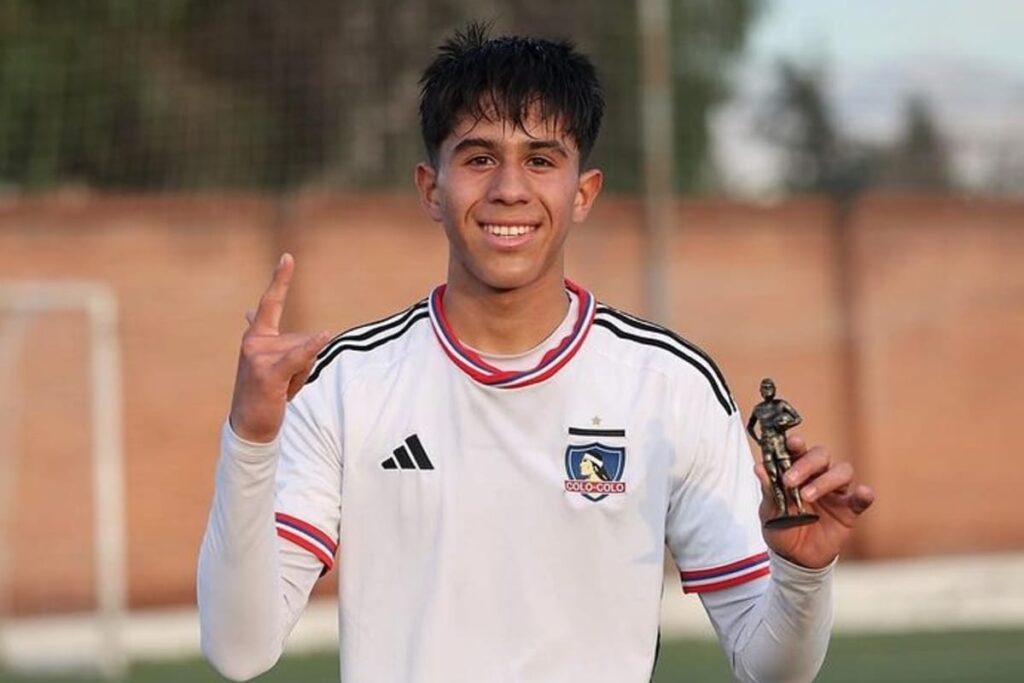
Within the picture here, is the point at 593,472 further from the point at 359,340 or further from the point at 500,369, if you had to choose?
the point at 359,340

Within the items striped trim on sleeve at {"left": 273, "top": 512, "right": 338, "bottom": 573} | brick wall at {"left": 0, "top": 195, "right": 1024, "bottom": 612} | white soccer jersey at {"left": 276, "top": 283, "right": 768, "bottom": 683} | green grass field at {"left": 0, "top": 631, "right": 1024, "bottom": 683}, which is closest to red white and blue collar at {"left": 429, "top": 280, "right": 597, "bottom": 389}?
white soccer jersey at {"left": 276, "top": 283, "right": 768, "bottom": 683}

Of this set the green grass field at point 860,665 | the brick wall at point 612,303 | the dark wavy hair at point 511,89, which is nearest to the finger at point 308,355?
the dark wavy hair at point 511,89

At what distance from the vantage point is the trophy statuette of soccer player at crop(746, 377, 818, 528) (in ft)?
12.1

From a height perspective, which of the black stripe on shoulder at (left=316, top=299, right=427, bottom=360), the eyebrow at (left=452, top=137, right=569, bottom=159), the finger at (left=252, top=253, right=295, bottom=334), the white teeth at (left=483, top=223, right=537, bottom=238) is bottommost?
the black stripe on shoulder at (left=316, top=299, right=427, bottom=360)

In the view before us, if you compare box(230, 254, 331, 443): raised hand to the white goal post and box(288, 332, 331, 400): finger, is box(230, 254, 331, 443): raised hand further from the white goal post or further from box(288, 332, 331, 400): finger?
the white goal post

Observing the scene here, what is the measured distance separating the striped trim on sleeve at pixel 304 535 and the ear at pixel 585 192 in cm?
77

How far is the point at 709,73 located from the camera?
18922 millimetres

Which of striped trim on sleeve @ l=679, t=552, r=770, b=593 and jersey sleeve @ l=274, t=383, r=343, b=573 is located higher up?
jersey sleeve @ l=274, t=383, r=343, b=573

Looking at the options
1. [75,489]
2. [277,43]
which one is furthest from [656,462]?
[277,43]

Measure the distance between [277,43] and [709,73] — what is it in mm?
3766

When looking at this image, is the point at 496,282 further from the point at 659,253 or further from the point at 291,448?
the point at 659,253

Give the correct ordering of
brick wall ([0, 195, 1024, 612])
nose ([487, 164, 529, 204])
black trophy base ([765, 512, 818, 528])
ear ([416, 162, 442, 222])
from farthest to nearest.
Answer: brick wall ([0, 195, 1024, 612])
ear ([416, 162, 442, 222])
nose ([487, 164, 529, 204])
black trophy base ([765, 512, 818, 528])

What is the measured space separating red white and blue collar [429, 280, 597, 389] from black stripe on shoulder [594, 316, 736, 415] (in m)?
0.04

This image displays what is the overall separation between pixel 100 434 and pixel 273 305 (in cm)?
1112
